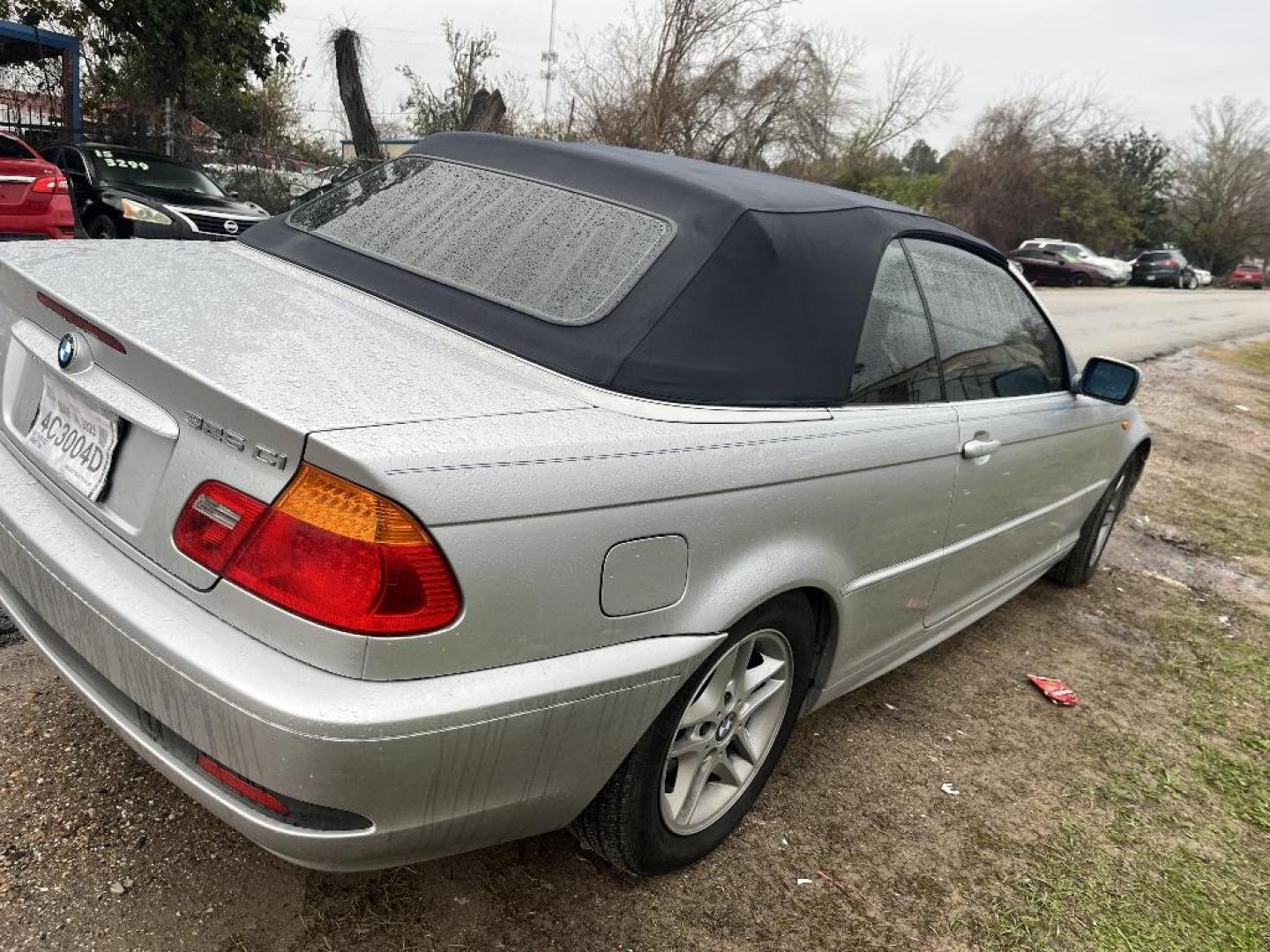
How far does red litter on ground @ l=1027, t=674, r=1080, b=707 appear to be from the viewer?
3516 mm

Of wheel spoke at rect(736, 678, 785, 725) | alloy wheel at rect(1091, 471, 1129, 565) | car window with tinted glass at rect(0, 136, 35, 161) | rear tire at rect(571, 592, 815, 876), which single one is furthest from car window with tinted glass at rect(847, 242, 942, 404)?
car window with tinted glass at rect(0, 136, 35, 161)

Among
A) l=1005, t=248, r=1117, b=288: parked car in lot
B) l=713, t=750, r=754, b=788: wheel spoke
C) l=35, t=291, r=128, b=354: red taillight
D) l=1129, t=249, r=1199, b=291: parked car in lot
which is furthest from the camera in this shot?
l=1129, t=249, r=1199, b=291: parked car in lot

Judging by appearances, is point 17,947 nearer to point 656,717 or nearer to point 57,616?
point 57,616

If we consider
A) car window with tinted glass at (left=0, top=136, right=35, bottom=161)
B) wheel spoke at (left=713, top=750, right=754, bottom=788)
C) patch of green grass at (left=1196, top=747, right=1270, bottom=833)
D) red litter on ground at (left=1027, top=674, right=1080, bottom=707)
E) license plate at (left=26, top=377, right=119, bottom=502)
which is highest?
license plate at (left=26, top=377, right=119, bottom=502)

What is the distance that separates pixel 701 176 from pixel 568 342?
0.75 metres

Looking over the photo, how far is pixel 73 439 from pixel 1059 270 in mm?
33896

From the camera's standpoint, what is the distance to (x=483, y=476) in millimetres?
1611

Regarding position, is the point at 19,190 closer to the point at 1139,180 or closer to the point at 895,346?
the point at 895,346

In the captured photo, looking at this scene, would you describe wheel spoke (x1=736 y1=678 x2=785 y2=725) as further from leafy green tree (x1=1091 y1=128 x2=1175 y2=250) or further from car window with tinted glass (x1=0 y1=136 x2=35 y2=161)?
leafy green tree (x1=1091 y1=128 x2=1175 y2=250)

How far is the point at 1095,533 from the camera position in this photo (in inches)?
179

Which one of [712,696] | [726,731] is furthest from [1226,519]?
[712,696]

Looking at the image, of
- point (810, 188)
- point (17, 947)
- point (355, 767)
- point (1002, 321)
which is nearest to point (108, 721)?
point (17, 947)

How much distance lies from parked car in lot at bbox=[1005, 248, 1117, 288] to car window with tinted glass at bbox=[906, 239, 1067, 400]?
30.5 meters

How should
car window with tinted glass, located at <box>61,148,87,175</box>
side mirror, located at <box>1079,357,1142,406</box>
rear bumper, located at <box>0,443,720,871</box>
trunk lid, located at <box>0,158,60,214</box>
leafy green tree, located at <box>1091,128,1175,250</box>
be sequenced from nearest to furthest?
rear bumper, located at <box>0,443,720,871</box>, side mirror, located at <box>1079,357,1142,406</box>, trunk lid, located at <box>0,158,60,214</box>, car window with tinted glass, located at <box>61,148,87,175</box>, leafy green tree, located at <box>1091,128,1175,250</box>
